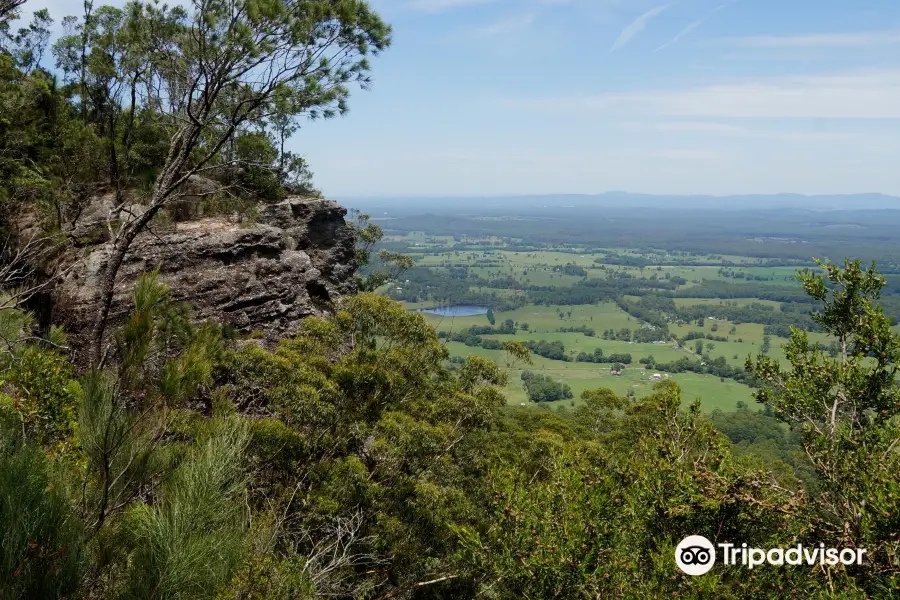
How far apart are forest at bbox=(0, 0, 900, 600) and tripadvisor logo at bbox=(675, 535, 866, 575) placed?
124 millimetres

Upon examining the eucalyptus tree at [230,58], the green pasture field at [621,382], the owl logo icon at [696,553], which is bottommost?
the green pasture field at [621,382]

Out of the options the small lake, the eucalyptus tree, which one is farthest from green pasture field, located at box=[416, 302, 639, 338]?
the eucalyptus tree

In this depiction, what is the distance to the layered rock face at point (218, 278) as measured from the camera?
1080 cm

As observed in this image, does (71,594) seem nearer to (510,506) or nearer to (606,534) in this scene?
(510,506)

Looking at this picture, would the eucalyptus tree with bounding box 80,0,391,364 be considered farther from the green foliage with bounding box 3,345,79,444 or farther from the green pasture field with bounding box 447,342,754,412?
the green pasture field with bounding box 447,342,754,412

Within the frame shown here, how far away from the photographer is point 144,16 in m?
7.94

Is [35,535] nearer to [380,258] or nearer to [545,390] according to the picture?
[380,258]

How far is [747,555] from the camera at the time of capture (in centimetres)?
538

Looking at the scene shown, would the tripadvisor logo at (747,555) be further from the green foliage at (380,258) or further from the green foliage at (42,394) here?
the green foliage at (380,258)

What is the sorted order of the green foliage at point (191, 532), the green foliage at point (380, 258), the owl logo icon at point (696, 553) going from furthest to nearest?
the green foliage at point (380, 258)
the owl logo icon at point (696, 553)
the green foliage at point (191, 532)

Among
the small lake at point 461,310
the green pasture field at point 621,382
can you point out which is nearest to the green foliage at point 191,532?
the green pasture field at point 621,382

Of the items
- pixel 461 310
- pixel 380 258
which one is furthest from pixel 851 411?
pixel 461 310

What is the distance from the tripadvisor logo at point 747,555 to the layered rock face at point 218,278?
958cm

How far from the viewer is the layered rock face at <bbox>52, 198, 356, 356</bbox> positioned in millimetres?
10797
